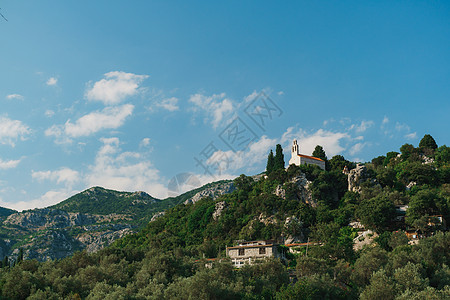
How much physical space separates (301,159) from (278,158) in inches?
192

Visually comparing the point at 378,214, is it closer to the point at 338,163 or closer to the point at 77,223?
the point at 338,163

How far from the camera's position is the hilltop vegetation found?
117 ft

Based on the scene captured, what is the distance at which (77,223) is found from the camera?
17050cm

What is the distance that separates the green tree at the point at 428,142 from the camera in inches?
3465

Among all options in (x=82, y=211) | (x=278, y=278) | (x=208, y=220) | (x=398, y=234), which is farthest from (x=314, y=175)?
(x=82, y=211)

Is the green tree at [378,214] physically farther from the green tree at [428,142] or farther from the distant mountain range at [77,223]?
the distant mountain range at [77,223]

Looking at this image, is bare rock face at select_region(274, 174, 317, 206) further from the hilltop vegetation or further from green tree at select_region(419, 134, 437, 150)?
green tree at select_region(419, 134, 437, 150)

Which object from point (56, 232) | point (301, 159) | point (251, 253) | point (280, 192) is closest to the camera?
point (251, 253)

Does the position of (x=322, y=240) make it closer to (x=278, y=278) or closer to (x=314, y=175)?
(x=278, y=278)

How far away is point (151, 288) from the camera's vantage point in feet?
122

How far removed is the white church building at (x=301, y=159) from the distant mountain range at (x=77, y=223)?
50.7 metres

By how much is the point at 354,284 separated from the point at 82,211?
164010 mm

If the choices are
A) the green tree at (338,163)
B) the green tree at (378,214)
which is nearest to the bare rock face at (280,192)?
the green tree at (338,163)

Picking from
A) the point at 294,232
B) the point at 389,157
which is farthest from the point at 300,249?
the point at 389,157
